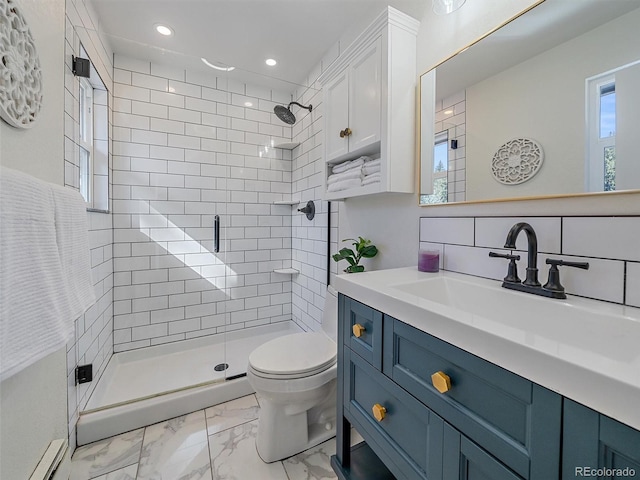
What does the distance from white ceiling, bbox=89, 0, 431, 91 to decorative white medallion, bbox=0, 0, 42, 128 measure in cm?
101

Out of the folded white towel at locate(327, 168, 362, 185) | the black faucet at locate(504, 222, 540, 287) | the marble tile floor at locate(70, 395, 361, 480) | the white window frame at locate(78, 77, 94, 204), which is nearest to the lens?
the black faucet at locate(504, 222, 540, 287)

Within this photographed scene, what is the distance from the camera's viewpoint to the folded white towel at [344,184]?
1474 mm

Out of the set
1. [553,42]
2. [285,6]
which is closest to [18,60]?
[285,6]

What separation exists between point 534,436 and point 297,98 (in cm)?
278

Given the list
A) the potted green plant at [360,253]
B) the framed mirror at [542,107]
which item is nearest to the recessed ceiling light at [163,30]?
the framed mirror at [542,107]

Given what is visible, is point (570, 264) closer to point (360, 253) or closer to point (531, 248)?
point (531, 248)

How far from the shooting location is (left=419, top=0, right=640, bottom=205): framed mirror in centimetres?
74

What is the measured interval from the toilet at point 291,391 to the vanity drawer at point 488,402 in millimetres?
630

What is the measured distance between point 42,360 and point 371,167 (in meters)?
1.68

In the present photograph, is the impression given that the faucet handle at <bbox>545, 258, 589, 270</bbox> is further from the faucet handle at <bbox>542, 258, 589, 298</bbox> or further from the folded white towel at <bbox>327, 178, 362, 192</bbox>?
the folded white towel at <bbox>327, 178, 362, 192</bbox>

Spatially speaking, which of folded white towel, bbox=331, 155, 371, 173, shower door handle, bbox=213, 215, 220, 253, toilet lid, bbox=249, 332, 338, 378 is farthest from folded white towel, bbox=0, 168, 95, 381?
shower door handle, bbox=213, 215, 220, 253

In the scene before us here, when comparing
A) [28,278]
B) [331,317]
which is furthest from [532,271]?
[28,278]

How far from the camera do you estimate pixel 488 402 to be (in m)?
0.55

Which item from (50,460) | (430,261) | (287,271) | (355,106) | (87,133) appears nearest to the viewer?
(50,460)
